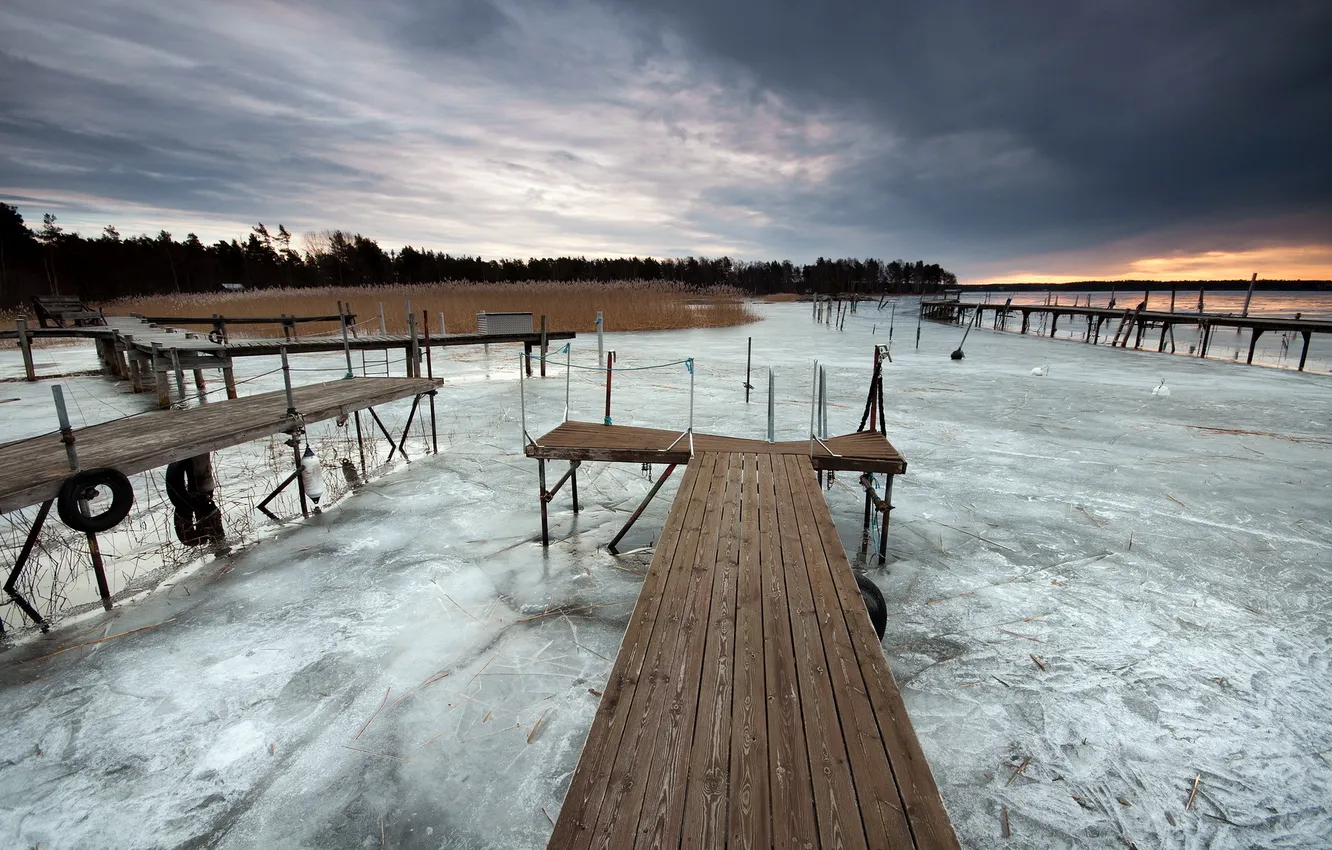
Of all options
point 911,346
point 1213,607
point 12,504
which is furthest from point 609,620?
point 911,346

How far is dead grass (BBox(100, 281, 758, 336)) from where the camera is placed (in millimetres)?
24891

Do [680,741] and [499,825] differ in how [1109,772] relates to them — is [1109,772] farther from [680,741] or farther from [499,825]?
[499,825]

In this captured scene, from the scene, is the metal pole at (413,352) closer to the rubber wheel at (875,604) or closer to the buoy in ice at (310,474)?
the buoy in ice at (310,474)

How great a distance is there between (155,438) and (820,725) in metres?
6.42

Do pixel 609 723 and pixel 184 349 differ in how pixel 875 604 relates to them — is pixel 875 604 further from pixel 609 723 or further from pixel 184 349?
pixel 184 349

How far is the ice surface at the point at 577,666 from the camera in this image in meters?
2.71

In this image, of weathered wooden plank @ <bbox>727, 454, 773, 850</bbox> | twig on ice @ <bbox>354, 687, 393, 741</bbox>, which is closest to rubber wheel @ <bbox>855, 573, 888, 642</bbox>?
weathered wooden plank @ <bbox>727, 454, 773, 850</bbox>

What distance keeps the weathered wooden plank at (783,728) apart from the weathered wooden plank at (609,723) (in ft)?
1.77

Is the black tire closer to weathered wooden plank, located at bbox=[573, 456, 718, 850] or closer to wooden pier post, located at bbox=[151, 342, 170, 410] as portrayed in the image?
weathered wooden plank, located at bbox=[573, 456, 718, 850]

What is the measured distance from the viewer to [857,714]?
2.12 meters

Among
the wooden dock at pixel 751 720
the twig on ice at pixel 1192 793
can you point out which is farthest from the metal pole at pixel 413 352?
the twig on ice at pixel 1192 793

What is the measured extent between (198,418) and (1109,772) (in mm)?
8491

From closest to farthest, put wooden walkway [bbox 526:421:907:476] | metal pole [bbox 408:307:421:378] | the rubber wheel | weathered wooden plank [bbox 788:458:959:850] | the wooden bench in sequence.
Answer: weathered wooden plank [bbox 788:458:959:850] < the rubber wheel < wooden walkway [bbox 526:421:907:476] < metal pole [bbox 408:307:421:378] < the wooden bench

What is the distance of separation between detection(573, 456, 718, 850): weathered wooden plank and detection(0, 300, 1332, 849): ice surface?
99cm
